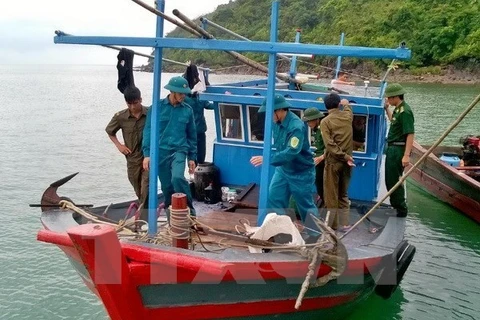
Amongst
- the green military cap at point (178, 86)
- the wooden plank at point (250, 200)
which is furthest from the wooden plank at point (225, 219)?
the green military cap at point (178, 86)

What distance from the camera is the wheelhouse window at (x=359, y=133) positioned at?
698 cm

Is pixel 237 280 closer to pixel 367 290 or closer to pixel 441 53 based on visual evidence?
pixel 367 290

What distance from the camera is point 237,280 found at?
4.38 m

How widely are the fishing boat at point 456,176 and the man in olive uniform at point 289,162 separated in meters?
5.63

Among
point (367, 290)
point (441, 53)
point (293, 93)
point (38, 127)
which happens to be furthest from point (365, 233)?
point (441, 53)

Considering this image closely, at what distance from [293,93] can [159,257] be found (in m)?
3.91

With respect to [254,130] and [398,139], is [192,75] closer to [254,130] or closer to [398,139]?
[254,130]

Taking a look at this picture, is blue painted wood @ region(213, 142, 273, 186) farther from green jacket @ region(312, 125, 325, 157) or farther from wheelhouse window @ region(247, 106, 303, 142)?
green jacket @ region(312, 125, 325, 157)

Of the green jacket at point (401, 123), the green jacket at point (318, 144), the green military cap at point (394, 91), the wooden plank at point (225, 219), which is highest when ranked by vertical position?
the green military cap at point (394, 91)

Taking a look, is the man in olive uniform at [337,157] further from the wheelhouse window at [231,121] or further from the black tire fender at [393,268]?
the wheelhouse window at [231,121]

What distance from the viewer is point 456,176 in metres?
10.6

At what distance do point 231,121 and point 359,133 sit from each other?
1.85 m

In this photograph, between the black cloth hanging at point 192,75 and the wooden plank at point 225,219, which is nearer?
the wooden plank at point 225,219

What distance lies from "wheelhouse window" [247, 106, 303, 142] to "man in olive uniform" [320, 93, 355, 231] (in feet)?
4.10
